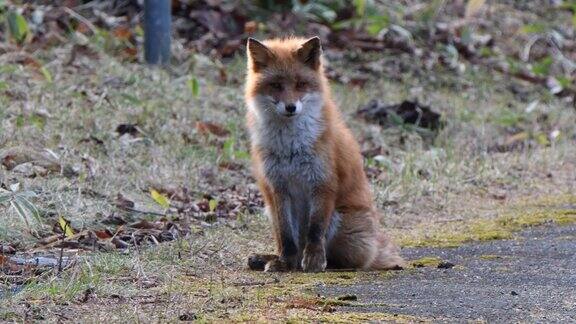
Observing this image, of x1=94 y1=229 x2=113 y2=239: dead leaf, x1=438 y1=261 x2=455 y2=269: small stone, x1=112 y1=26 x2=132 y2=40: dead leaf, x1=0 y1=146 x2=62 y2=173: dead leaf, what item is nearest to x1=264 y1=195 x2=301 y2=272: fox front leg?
x1=438 y1=261 x2=455 y2=269: small stone

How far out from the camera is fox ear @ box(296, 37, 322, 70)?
6940 millimetres

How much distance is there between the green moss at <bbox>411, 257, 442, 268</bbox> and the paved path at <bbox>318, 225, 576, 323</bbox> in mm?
126

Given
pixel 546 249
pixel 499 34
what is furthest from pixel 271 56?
pixel 499 34

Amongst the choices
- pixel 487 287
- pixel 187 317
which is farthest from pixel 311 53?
pixel 187 317

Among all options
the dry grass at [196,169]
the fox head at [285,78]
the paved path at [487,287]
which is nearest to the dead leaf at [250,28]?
the dry grass at [196,169]

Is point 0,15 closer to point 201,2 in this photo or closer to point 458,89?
point 201,2

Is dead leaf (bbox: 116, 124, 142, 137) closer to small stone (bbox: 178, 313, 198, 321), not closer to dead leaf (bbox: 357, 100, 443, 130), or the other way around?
dead leaf (bbox: 357, 100, 443, 130)

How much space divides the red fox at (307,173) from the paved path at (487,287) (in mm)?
490

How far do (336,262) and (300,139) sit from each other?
0.80 meters

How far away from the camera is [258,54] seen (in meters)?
7.02

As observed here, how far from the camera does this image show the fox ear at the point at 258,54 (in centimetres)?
699

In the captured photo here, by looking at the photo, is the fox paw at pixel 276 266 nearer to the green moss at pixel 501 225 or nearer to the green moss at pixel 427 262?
the green moss at pixel 427 262

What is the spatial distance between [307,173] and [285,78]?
0.64 meters

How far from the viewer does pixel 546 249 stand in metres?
7.20
